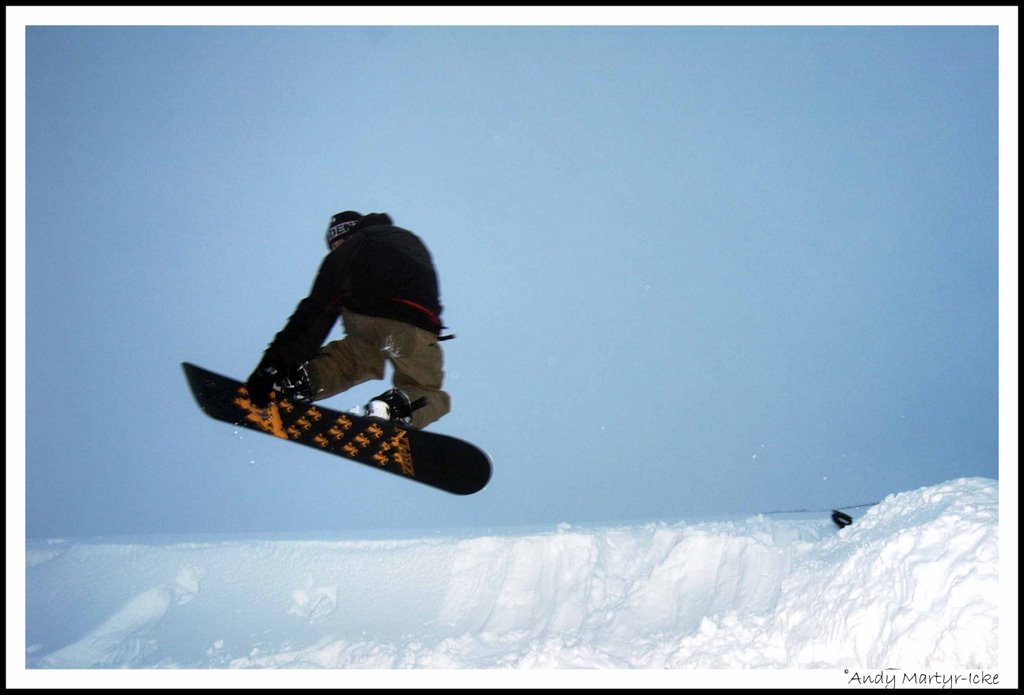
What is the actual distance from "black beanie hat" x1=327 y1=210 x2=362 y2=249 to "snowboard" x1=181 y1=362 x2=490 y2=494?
3.99 ft

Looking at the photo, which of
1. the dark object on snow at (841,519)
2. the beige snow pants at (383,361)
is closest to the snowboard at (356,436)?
the beige snow pants at (383,361)

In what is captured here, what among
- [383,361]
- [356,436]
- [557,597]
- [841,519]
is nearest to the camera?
[356,436]

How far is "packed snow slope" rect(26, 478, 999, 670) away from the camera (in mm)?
3734

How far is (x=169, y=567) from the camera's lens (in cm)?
630

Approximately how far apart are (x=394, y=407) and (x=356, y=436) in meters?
0.38

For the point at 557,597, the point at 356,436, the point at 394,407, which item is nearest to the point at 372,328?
the point at 394,407

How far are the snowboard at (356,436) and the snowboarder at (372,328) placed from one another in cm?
15

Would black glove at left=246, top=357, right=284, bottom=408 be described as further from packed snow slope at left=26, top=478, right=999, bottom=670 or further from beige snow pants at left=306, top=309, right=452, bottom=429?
packed snow slope at left=26, top=478, right=999, bottom=670

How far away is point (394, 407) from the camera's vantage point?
368 centimetres

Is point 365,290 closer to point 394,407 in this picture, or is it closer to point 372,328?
point 372,328

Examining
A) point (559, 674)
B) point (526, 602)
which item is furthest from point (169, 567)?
point (559, 674)

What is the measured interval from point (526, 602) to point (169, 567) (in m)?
4.10

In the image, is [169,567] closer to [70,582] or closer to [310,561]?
[70,582]

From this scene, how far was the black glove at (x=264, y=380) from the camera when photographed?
3.59 m
